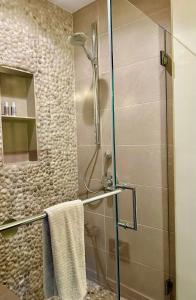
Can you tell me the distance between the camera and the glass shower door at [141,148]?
1441 millimetres

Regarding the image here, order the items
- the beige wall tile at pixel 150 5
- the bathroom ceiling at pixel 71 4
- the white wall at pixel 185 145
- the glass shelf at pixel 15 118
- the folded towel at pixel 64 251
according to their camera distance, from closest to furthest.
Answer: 1. the folded towel at pixel 64 251
2. the white wall at pixel 185 145
3. the beige wall tile at pixel 150 5
4. the glass shelf at pixel 15 118
5. the bathroom ceiling at pixel 71 4

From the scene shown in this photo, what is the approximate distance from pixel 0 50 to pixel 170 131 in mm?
1258

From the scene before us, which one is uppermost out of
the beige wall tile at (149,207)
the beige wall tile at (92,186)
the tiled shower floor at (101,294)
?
the beige wall tile at (92,186)

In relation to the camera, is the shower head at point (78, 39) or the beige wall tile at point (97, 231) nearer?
the beige wall tile at point (97, 231)

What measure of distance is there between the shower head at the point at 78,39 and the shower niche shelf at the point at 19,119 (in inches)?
15.5

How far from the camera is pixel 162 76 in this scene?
143 centimetres

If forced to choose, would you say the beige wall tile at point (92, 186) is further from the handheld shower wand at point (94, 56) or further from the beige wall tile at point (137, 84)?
the beige wall tile at point (137, 84)

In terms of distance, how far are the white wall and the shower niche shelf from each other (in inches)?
38.8

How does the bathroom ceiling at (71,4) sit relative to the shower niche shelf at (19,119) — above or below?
above

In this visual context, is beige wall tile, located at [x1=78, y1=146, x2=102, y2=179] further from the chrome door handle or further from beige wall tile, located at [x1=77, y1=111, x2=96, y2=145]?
the chrome door handle

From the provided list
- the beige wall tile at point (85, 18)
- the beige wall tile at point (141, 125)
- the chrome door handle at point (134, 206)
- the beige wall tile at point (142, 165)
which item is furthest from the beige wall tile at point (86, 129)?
the beige wall tile at point (85, 18)

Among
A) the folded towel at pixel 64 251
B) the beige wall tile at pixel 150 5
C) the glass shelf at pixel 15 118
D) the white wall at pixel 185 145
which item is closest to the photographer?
the folded towel at pixel 64 251

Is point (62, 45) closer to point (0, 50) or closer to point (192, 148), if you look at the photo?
point (0, 50)

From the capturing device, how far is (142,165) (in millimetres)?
1512
